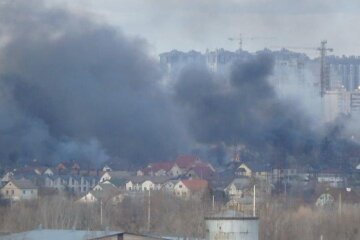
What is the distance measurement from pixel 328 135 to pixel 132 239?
33.7 meters

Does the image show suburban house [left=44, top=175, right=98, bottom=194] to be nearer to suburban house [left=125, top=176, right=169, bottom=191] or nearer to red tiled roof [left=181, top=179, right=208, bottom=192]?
suburban house [left=125, top=176, right=169, bottom=191]

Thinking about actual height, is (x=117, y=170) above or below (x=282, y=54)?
below

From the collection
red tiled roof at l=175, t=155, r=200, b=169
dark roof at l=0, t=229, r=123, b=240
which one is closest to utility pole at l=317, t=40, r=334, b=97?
red tiled roof at l=175, t=155, r=200, b=169

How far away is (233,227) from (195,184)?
21706mm

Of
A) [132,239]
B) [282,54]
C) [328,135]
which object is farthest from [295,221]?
[282,54]

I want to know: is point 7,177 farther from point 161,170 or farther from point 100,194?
point 100,194

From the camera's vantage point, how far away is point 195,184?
153ft

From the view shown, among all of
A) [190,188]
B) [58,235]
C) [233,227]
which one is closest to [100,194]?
[190,188]

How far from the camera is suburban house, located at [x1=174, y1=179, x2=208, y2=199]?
4238 cm

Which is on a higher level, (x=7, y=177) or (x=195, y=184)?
(x=7, y=177)

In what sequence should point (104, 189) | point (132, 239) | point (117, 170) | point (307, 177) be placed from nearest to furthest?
point (132, 239) → point (104, 189) → point (307, 177) → point (117, 170)

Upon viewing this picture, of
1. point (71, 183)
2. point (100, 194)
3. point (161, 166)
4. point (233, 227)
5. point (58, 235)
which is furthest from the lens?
point (161, 166)

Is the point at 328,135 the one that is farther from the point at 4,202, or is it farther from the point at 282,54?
the point at 282,54

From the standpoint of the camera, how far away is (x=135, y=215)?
37.3 m
